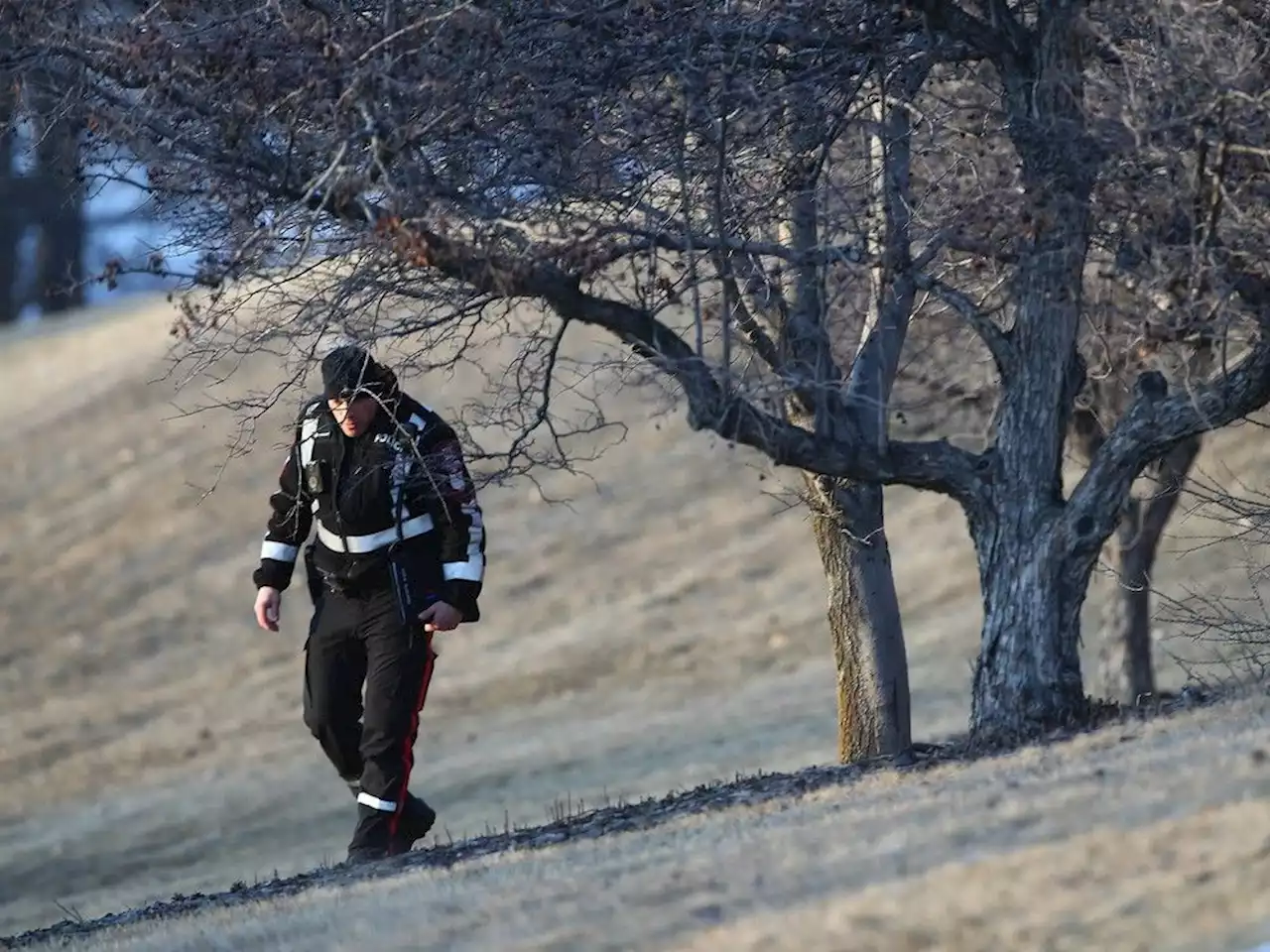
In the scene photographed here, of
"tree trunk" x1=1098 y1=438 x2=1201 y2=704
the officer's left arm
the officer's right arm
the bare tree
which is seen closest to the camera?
the bare tree

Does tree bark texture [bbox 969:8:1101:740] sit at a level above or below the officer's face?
below

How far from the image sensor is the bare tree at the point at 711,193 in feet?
24.1

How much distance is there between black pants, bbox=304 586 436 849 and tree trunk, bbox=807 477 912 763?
2.28 metres

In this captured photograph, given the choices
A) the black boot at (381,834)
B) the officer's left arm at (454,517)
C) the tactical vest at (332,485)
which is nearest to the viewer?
the officer's left arm at (454,517)

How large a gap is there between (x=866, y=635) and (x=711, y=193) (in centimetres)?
280

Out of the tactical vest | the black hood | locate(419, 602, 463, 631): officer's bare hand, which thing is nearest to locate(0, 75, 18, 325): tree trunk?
the tactical vest

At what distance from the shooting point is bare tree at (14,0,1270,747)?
7.35 m

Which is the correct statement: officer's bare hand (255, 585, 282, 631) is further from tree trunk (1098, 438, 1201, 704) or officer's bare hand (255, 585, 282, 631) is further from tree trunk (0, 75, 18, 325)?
tree trunk (0, 75, 18, 325)

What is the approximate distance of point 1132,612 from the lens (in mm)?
15219

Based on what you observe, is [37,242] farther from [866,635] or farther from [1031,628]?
[1031,628]

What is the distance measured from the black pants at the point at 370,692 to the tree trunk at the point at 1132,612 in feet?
23.4

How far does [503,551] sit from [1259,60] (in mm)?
16775

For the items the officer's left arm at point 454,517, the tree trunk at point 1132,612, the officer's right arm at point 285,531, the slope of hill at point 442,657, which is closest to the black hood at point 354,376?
the officer's left arm at point 454,517

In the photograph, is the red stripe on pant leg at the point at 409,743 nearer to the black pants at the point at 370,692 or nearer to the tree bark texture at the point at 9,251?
the black pants at the point at 370,692
